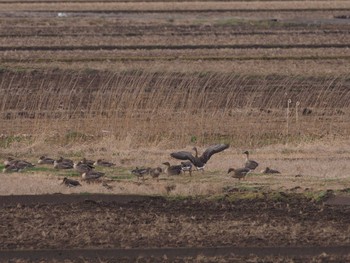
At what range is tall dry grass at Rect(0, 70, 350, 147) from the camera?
24.8 meters

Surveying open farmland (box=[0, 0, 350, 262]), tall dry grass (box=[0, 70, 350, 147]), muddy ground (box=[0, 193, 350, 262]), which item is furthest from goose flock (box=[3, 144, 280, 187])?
tall dry grass (box=[0, 70, 350, 147])

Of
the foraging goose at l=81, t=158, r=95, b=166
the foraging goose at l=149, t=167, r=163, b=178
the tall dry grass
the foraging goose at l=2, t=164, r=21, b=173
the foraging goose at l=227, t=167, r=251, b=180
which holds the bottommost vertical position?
the tall dry grass

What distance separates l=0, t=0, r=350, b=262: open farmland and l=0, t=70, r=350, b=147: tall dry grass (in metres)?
0.07

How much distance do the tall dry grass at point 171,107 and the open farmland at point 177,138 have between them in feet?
0.22

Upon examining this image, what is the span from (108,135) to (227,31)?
108ft

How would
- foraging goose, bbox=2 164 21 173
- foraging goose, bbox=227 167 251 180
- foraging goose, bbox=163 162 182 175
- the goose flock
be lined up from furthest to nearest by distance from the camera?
1. foraging goose, bbox=2 164 21 173
2. foraging goose, bbox=163 162 182 175
3. the goose flock
4. foraging goose, bbox=227 167 251 180

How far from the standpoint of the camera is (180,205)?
16406mm

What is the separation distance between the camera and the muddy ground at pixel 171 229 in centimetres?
1300

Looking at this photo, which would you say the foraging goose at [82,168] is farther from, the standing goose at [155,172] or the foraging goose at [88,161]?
the standing goose at [155,172]

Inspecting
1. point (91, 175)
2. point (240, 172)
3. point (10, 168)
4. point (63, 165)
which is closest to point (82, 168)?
point (91, 175)

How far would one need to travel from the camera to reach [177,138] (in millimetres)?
24016

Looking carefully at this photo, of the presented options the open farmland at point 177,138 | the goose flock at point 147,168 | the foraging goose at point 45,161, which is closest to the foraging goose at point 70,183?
the goose flock at point 147,168

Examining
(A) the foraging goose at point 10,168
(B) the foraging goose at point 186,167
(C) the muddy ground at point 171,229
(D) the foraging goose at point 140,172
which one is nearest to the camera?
(C) the muddy ground at point 171,229

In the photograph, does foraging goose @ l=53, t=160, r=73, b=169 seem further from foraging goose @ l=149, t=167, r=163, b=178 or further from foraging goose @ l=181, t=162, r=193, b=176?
foraging goose @ l=181, t=162, r=193, b=176
